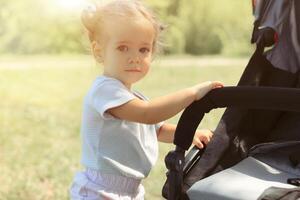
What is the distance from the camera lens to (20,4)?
324 inches

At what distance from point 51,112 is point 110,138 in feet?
13.2

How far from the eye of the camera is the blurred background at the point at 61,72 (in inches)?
168

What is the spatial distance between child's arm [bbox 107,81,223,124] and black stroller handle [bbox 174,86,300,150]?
0.02m

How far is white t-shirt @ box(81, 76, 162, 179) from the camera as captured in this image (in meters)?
2.00

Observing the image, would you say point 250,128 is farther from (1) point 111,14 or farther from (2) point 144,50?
(1) point 111,14

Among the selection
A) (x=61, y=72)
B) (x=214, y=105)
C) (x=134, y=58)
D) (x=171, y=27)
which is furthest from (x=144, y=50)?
(x=171, y=27)

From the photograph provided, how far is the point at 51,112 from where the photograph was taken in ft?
19.6

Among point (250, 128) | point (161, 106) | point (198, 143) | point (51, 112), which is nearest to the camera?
point (161, 106)

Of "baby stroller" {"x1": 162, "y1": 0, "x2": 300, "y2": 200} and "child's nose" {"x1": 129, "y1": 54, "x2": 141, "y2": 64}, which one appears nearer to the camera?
"baby stroller" {"x1": 162, "y1": 0, "x2": 300, "y2": 200}

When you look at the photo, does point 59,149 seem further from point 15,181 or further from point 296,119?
point 296,119

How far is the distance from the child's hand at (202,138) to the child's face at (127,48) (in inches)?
11.3

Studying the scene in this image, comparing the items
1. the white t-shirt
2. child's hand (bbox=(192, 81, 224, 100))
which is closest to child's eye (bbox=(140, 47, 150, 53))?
the white t-shirt

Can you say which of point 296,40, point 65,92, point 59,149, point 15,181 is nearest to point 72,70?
point 65,92

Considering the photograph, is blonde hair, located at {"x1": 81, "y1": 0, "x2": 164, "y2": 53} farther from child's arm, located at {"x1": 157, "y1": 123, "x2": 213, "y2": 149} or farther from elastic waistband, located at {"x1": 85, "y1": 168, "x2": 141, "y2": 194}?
elastic waistband, located at {"x1": 85, "y1": 168, "x2": 141, "y2": 194}
